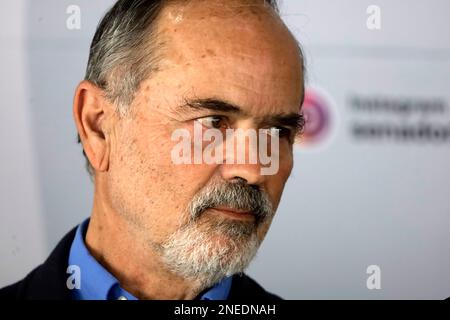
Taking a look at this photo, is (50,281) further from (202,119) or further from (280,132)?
(280,132)

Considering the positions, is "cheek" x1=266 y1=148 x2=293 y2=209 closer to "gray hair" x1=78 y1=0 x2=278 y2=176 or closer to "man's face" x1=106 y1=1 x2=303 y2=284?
"man's face" x1=106 y1=1 x2=303 y2=284

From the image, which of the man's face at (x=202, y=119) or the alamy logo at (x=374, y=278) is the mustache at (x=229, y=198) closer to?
the man's face at (x=202, y=119)

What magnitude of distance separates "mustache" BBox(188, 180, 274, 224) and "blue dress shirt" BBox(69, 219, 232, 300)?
0.20 m

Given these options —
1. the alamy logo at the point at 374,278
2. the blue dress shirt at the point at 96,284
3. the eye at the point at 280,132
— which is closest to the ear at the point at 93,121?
the blue dress shirt at the point at 96,284

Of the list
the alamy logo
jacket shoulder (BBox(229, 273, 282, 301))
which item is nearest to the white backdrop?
the alamy logo

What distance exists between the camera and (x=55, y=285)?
3.81 feet

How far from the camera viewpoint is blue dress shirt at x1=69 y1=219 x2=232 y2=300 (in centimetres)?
116

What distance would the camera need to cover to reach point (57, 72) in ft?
5.10

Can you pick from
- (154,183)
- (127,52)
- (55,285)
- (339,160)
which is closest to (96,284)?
(55,285)

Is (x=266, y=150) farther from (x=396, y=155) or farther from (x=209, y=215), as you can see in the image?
(x=396, y=155)

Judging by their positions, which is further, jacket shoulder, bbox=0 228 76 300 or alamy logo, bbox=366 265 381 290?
alamy logo, bbox=366 265 381 290

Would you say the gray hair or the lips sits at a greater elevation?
the gray hair

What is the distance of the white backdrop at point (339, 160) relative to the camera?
1564mm

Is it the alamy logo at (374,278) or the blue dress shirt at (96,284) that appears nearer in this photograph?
the blue dress shirt at (96,284)
